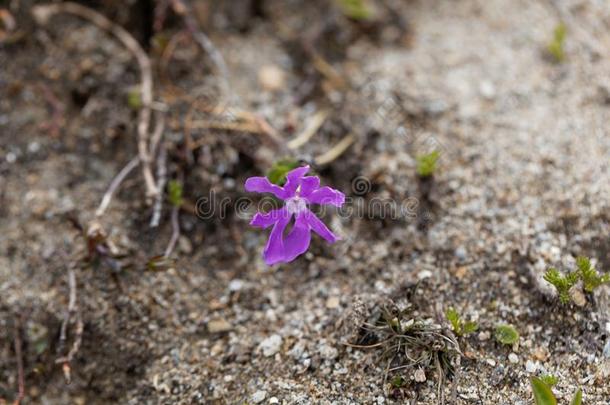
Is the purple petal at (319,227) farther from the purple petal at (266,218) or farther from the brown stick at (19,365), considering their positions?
the brown stick at (19,365)

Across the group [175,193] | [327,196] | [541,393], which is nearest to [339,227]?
[327,196]

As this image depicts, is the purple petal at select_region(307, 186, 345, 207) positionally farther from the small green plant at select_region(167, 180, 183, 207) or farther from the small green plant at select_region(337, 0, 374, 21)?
the small green plant at select_region(337, 0, 374, 21)

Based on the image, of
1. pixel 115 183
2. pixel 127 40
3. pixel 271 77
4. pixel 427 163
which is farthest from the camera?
pixel 271 77

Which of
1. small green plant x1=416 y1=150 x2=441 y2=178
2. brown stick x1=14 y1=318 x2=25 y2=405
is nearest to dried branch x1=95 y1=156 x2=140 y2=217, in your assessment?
brown stick x1=14 y1=318 x2=25 y2=405

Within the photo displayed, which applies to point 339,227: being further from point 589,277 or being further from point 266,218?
point 589,277

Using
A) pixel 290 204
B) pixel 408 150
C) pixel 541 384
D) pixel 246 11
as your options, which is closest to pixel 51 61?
pixel 246 11

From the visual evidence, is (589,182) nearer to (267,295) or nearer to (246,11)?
(267,295)

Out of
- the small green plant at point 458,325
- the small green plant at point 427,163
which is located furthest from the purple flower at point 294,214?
the small green plant at point 427,163
